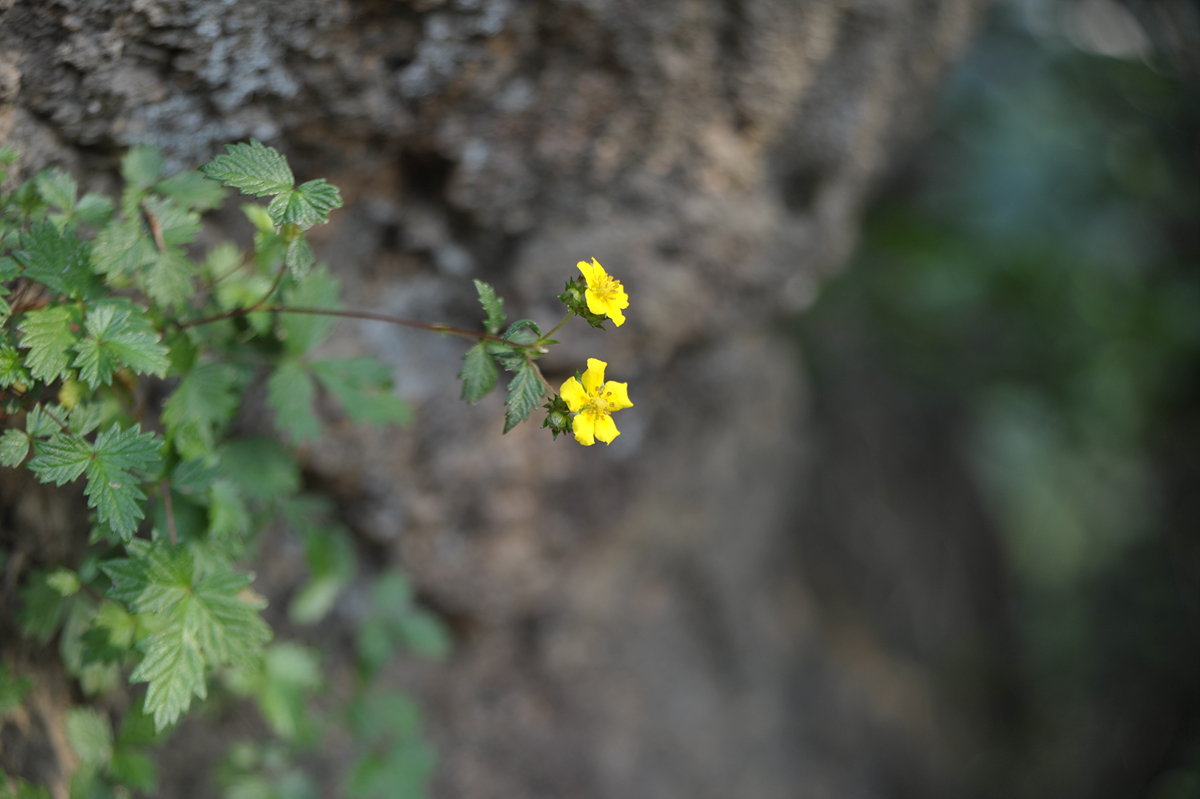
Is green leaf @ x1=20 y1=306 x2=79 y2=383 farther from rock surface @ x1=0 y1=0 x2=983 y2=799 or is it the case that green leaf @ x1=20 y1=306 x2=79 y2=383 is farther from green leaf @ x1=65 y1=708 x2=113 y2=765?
green leaf @ x1=65 y1=708 x2=113 y2=765

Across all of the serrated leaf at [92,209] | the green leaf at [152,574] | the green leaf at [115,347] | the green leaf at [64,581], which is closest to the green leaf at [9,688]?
the green leaf at [64,581]

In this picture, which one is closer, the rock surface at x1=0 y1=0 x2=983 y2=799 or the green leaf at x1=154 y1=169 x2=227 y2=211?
the green leaf at x1=154 y1=169 x2=227 y2=211

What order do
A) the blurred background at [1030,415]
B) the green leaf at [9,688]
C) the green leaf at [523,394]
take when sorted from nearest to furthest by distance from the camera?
the green leaf at [523,394] → the green leaf at [9,688] → the blurred background at [1030,415]

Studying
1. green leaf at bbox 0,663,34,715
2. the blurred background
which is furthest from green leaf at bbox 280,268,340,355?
the blurred background

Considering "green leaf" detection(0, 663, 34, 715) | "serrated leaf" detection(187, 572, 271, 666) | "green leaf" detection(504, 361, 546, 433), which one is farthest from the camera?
"green leaf" detection(0, 663, 34, 715)

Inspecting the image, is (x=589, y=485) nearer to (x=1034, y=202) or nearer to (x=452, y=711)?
(x=452, y=711)

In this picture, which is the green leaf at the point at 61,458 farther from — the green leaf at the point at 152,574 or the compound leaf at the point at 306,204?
the compound leaf at the point at 306,204
